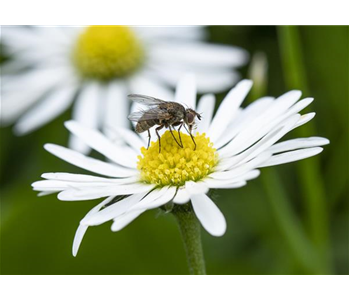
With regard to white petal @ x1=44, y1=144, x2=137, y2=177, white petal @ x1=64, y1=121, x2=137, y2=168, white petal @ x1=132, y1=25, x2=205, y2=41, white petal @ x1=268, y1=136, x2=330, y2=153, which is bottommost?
white petal @ x1=268, y1=136, x2=330, y2=153

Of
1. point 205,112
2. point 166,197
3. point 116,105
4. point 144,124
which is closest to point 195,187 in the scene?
point 166,197

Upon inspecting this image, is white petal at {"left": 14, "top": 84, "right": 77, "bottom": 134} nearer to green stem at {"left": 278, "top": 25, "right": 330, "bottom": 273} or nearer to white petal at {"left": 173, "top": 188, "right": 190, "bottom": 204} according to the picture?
green stem at {"left": 278, "top": 25, "right": 330, "bottom": 273}

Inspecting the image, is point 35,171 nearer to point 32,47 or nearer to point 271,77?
point 32,47

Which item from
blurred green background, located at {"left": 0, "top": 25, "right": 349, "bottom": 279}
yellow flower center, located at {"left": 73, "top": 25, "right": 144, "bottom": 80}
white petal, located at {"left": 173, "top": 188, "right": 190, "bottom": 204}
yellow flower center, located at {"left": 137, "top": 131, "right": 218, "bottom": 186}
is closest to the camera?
white petal, located at {"left": 173, "top": 188, "right": 190, "bottom": 204}

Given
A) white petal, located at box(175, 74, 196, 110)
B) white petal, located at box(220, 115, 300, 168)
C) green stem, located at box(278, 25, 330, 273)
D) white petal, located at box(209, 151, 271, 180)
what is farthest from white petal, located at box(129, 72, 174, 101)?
white petal, located at box(220, 115, 300, 168)

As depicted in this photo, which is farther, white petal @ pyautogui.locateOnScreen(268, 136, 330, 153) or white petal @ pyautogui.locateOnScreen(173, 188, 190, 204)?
white petal @ pyautogui.locateOnScreen(268, 136, 330, 153)
